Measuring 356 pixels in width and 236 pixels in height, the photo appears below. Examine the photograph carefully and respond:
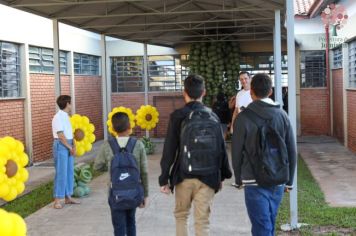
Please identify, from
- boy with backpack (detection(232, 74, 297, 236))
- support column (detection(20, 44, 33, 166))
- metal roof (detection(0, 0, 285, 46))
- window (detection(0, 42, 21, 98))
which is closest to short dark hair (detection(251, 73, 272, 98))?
boy with backpack (detection(232, 74, 297, 236))

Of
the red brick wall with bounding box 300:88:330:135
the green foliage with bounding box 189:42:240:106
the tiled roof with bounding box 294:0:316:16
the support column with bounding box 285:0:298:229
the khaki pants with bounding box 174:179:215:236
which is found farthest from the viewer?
the red brick wall with bounding box 300:88:330:135

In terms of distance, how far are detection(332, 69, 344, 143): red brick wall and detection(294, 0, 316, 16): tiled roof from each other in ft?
6.78

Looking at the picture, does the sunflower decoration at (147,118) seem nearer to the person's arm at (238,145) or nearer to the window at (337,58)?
the window at (337,58)

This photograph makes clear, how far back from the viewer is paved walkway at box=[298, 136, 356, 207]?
8498mm

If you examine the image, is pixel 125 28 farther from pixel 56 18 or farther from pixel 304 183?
pixel 304 183

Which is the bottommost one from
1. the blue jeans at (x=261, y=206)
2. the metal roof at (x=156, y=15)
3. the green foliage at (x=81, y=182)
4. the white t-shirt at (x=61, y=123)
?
the green foliage at (x=81, y=182)

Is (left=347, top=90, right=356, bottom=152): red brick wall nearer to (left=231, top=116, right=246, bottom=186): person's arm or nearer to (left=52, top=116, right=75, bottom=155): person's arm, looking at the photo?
(left=52, top=116, right=75, bottom=155): person's arm

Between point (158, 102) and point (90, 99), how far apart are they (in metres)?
2.40

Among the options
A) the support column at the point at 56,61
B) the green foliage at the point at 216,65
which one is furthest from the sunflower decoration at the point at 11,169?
the green foliage at the point at 216,65

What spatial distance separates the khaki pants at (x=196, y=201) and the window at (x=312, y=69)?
46.9 ft

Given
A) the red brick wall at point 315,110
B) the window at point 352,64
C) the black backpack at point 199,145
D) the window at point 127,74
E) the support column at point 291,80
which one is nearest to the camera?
the black backpack at point 199,145

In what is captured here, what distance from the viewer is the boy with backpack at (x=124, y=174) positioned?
484cm

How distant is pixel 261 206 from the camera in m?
4.43

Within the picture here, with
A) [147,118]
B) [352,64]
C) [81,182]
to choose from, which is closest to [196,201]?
[81,182]
